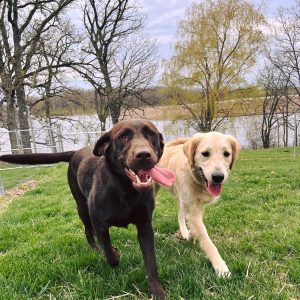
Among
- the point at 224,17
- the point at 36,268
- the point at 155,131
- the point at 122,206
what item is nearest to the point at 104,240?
the point at 122,206

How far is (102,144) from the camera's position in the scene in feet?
10.7

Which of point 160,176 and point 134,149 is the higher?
point 134,149

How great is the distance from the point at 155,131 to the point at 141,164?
480 millimetres

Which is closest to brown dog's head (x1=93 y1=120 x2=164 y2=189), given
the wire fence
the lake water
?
the lake water

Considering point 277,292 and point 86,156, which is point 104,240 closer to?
point 86,156

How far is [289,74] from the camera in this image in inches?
1417

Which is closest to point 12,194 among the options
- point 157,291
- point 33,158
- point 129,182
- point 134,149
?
point 33,158

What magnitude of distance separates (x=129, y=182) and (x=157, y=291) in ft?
2.78

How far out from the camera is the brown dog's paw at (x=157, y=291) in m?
2.92

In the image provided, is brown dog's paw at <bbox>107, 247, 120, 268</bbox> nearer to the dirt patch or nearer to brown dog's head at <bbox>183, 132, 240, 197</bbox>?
brown dog's head at <bbox>183, 132, 240, 197</bbox>

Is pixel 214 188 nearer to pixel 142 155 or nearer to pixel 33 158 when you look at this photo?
pixel 142 155

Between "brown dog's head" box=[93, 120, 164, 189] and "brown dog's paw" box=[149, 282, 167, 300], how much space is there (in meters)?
0.77

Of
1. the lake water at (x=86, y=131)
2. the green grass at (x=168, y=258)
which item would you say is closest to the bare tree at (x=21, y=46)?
the lake water at (x=86, y=131)

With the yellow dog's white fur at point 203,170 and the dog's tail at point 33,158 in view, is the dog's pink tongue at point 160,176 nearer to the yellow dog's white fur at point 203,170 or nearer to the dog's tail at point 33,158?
the yellow dog's white fur at point 203,170
